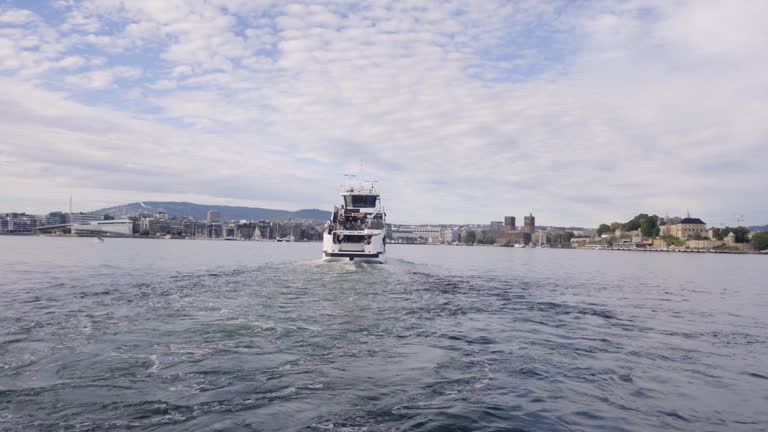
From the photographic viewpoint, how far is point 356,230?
58.2 metres

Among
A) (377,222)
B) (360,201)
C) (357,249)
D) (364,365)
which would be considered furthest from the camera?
(360,201)

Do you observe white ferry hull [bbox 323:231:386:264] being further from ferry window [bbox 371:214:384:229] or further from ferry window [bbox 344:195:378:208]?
ferry window [bbox 344:195:378:208]

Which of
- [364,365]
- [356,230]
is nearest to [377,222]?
[356,230]

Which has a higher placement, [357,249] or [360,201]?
[360,201]

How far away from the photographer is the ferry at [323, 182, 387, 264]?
5419 cm

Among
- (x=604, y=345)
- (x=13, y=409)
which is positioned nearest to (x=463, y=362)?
(x=604, y=345)

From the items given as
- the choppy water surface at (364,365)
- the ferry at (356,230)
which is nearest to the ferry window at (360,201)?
the ferry at (356,230)

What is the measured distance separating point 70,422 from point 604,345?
13769 millimetres

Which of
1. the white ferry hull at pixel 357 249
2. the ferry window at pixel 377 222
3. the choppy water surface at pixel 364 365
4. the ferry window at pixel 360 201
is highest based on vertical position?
the ferry window at pixel 360 201

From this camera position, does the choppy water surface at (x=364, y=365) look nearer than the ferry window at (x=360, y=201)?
Yes

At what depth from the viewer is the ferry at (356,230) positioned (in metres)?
54.2

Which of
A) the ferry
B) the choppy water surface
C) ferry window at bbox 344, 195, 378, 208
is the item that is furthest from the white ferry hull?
the choppy water surface

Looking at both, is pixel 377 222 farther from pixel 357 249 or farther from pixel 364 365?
pixel 364 365

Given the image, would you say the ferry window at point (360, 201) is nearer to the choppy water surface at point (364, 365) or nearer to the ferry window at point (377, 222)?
the ferry window at point (377, 222)
